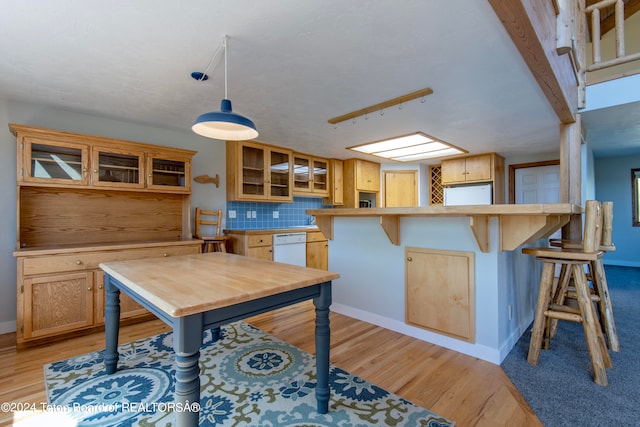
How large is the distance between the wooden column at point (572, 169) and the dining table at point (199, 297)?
273 centimetres

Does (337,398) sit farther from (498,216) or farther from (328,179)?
(328,179)

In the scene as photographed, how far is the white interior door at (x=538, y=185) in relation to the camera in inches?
188

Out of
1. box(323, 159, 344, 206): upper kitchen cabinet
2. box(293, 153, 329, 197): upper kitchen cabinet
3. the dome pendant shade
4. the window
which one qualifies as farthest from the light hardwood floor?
the window

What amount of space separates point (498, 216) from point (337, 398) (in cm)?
158

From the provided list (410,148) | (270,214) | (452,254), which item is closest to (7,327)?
(270,214)

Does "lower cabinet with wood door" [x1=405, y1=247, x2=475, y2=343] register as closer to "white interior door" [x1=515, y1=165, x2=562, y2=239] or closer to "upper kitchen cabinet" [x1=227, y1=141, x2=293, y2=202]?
"upper kitchen cabinet" [x1=227, y1=141, x2=293, y2=202]

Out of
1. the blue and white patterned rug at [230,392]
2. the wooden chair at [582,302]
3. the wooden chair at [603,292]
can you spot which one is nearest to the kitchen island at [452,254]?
the wooden chair at [582,302]

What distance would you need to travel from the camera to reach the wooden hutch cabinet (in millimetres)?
2463

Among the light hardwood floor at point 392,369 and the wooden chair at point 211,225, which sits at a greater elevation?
the wooden chair at point 211,225

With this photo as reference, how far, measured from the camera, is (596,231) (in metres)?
2.02

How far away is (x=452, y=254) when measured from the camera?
229cm

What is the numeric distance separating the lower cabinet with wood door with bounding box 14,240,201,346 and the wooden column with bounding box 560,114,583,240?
13.9ft

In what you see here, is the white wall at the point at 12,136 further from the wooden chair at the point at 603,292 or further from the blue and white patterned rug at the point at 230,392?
the wooden chair at the point at 603,292

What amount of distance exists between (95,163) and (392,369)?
3.17 m
